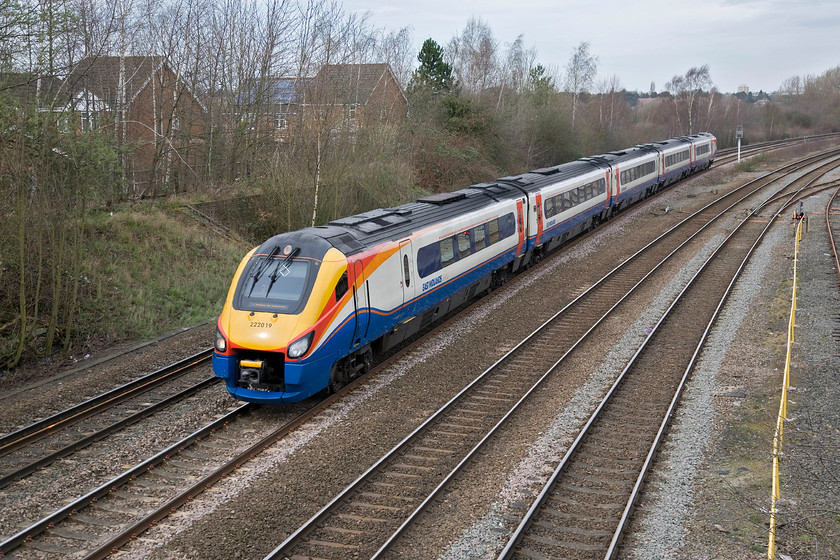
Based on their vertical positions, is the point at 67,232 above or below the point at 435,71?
below

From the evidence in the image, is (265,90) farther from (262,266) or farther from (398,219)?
(262,266)

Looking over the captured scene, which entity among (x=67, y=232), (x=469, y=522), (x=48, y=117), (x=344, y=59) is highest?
(x=344, y=59)

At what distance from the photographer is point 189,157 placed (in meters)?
27.8

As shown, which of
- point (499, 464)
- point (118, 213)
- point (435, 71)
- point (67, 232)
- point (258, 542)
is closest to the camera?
point (258, 542)

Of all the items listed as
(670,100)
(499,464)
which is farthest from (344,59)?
(670,100)

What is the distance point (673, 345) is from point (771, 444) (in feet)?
15.2

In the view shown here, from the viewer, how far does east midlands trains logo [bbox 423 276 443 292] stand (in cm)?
1433

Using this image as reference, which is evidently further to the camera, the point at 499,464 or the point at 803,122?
the point at 803,122

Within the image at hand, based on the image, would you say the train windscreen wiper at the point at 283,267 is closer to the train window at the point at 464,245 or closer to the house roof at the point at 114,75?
the train window at the point at 464,245

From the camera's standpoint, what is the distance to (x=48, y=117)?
13727 millimetres

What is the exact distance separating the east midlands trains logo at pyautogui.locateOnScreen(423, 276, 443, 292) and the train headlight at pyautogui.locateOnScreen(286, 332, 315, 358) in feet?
13.5

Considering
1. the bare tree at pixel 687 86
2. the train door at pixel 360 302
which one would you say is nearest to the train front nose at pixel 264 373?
the train door at pixel 360 302

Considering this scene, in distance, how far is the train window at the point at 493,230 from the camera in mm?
17500

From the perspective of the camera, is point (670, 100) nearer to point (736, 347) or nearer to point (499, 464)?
point (736, 347)
